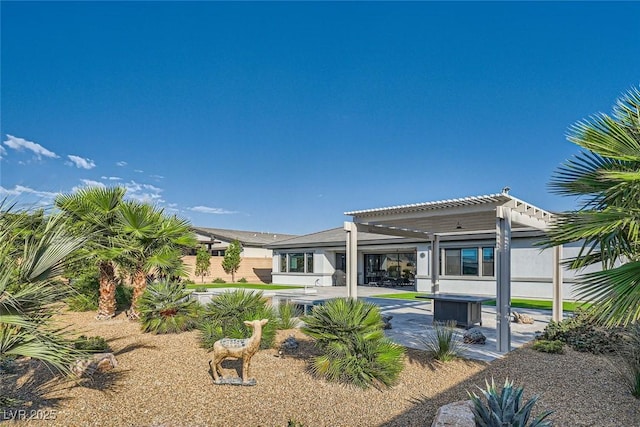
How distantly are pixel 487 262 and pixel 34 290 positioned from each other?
1927cm

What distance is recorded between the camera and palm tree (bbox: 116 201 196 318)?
376 inches

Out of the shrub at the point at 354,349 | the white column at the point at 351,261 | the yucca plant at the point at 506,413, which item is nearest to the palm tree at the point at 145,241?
the white column at the point at 351,261

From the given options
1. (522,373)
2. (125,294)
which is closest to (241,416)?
(522,373)

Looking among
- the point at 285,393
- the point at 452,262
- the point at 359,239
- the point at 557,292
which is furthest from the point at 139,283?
the point at 359,239

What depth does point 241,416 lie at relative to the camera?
445cm

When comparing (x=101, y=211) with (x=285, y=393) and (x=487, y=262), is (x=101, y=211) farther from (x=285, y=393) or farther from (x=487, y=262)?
(x=487, y=262)

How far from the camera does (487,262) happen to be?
19141mm

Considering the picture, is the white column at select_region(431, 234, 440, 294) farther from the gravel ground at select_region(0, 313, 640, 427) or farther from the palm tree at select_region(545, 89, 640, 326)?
the palm tree at select_region(545, 89, 640, 326)

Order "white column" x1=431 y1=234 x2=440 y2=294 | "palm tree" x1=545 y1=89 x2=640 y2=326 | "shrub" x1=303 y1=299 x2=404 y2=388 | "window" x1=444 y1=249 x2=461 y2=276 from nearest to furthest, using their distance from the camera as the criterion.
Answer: "palm tree" x1=545 y1=89 x2=640 y2=326, "shrub" x1=303 y1=299 x2=404 y2=388, "white column" x1=431 y1=234 x2=440 y2=294, "window" x1=444 y1=249 x2=461 y2=276

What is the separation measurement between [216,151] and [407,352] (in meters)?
17.4

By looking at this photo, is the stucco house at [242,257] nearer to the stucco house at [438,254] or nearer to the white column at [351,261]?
the stucco house at [438,254]

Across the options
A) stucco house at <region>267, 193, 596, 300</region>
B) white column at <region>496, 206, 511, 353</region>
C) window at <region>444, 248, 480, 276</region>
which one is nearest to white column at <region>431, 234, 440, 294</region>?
stucco house at <region>267, 193, 596, 300</region>

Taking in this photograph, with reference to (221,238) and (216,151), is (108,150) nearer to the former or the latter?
(216,151)

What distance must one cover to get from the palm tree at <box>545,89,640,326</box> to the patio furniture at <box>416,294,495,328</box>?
527 centimetres
